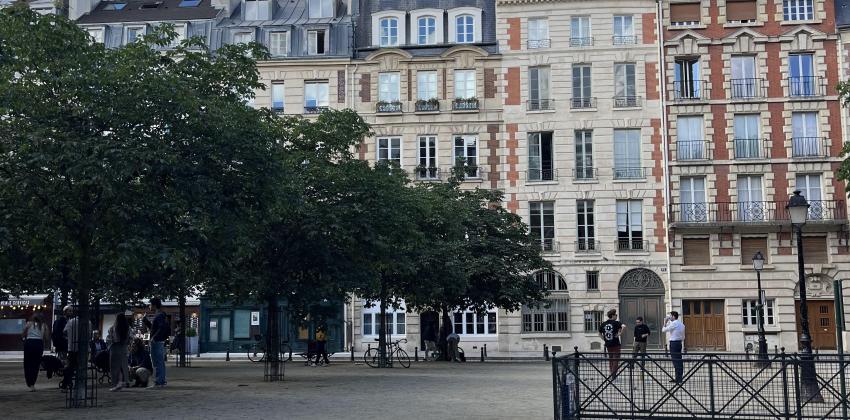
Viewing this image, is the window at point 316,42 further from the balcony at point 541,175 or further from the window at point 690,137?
the window at point 690,137

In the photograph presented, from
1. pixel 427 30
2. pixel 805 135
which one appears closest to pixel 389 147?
pixel 427 30

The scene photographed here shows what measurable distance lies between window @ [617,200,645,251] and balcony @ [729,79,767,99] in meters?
6.74

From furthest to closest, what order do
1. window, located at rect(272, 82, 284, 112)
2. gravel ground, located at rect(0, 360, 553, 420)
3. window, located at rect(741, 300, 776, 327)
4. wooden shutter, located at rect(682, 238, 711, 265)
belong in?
window, located at rect(272, 82, 284, 112) < wooden shutter, located at rect(682, 238, 711, 265) < window, located at rect(741, 300, 776, 327) < gravel ground, located at rect(0, 360, 553, 420)

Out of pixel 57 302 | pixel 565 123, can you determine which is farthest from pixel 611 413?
pixel 57 302

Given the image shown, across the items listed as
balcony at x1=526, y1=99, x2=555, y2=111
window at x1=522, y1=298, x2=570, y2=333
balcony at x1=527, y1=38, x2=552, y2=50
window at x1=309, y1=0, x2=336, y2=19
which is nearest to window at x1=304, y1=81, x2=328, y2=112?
window at x1=309, y1=0, x2=336, y2=19

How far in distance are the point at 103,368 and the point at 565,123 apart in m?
28.3

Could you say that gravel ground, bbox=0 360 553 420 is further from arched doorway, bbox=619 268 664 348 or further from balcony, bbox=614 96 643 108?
balcony, bbox=614 96 643 108

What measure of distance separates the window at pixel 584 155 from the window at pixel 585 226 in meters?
1.32

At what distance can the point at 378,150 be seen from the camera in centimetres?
4709

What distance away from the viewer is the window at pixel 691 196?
44.7 m

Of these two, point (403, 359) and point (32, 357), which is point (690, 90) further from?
point (32, 357)

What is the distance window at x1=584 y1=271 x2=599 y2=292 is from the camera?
44978 mm

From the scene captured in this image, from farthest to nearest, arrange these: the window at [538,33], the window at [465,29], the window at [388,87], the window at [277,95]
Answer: the window at [277,95]
the window at [465,29]
the window at [388,87]
the window at [538,33]

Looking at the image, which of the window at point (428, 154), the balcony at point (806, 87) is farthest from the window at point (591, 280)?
the balcony at point (806, 87)
